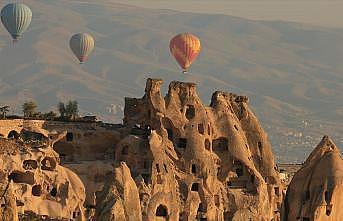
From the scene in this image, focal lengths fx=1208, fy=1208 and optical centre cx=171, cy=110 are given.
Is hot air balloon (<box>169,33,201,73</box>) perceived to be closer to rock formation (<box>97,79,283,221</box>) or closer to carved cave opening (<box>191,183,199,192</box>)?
rock formation (<box>97,79,283,221</box>)

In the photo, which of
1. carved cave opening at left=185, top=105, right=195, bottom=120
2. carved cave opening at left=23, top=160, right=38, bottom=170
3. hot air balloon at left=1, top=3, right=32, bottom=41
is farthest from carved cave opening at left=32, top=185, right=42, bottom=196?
hot air balloon at left=1, top=3, right=32, bottom=41

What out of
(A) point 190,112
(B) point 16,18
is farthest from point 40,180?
(B) point 16,18

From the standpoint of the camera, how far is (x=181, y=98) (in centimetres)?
8675

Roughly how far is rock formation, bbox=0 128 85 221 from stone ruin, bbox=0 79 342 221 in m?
0.06

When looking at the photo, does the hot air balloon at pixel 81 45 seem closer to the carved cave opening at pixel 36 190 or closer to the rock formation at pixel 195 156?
the rock formation at pixel 195 156

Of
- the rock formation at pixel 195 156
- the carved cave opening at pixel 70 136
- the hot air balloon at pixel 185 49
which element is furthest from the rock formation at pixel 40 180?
the hot air balloon at pixel 185 49

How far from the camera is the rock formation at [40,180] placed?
232ft

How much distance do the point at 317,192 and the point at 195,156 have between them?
50251 millimetres

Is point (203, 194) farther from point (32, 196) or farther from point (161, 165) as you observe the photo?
point (32, 196)

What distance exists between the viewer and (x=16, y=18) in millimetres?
137625

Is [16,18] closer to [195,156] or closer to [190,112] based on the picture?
[190,112]

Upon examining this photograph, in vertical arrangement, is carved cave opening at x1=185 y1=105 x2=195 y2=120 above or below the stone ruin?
above

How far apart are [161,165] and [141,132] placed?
5.12m

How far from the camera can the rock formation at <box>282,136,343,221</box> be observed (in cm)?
3294
